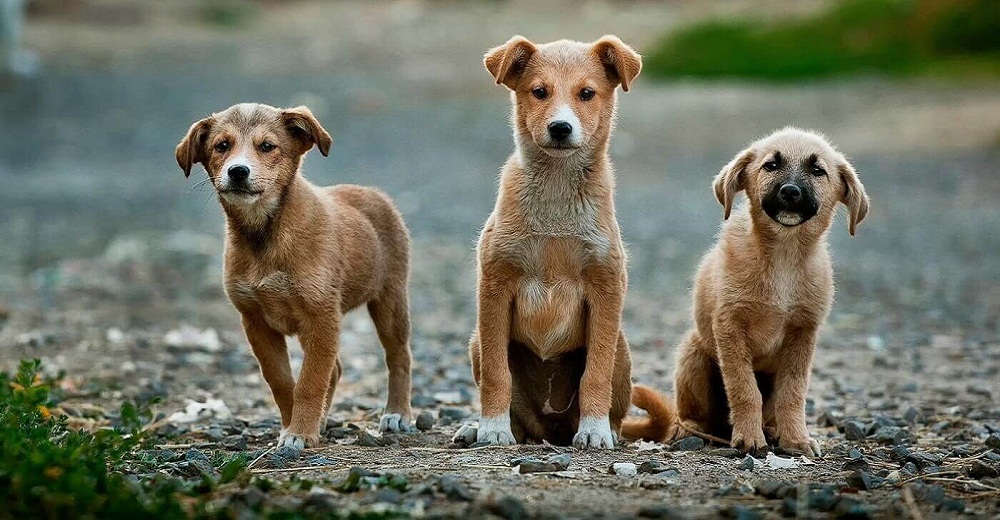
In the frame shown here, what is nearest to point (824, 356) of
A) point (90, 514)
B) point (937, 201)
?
point (90, 514)

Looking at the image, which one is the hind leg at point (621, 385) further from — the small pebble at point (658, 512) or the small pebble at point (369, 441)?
the small pebble at point (658, 512)

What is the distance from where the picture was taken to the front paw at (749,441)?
631 centimetres

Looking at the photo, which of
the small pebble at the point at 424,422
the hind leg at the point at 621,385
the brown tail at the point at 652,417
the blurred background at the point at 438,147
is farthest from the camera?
the blurred background at the point at 438,147

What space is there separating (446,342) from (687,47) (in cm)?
1998

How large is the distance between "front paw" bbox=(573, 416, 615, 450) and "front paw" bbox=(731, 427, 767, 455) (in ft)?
1.96

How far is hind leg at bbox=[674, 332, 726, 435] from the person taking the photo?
692 centimetres

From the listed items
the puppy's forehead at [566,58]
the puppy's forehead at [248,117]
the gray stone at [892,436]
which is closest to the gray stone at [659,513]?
the gray stone at [892,436]

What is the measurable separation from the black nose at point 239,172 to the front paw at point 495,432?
163 cm

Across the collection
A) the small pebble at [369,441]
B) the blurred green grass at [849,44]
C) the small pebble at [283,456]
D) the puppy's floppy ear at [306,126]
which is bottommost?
the small pebble at [369,441]

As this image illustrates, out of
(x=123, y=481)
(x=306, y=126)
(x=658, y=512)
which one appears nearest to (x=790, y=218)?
(x=658, y=512)

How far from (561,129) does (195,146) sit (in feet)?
6.10

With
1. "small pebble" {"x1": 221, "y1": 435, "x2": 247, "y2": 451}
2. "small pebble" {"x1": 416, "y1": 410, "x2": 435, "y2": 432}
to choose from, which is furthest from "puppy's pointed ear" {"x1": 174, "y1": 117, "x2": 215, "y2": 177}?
"small pebble" {"x1": 416, "y1": 410, "x2": 435, "y2": 432}

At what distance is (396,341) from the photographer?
290 inches

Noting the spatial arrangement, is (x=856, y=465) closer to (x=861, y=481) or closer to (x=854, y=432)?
(x=861, y=481)
